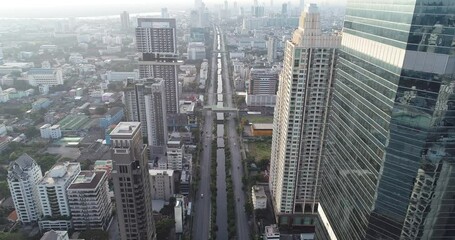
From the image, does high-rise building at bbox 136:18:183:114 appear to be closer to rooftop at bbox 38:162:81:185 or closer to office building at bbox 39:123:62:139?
office building at bbox 39:123:62:139

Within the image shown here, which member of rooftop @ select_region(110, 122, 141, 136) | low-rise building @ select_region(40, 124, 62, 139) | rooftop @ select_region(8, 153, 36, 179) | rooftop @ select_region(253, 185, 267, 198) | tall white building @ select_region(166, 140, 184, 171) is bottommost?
low-rise building @ select_region(40, 124, 62, 139)

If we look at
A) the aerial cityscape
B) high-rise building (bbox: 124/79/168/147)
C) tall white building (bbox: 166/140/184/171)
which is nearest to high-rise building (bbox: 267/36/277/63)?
the aerial cityscape

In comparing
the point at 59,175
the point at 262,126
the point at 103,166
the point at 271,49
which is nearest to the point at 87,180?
the point at 59,175

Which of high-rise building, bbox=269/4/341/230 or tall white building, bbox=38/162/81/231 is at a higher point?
high-rise building, bbox=269/4/341/230

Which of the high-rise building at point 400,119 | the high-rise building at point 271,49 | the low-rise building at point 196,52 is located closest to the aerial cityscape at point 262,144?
the high-rise building at point 400,119

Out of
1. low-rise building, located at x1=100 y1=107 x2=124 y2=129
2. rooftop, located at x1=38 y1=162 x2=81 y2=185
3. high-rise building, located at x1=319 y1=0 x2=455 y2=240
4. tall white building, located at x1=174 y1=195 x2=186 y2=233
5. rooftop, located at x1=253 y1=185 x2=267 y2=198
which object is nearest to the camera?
high-rise building, located at x1=319 y1=0 x2=455 y2=240

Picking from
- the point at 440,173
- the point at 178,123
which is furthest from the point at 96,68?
the point at 440,173

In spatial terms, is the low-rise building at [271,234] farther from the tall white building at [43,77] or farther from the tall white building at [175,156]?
the tall white building at [43,77]

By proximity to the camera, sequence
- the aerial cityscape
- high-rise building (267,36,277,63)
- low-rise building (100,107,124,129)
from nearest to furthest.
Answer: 1. the aerial cityscape
2. low-rise building (100,107,124,129)
3. high-rise building (267,36,277,63)
